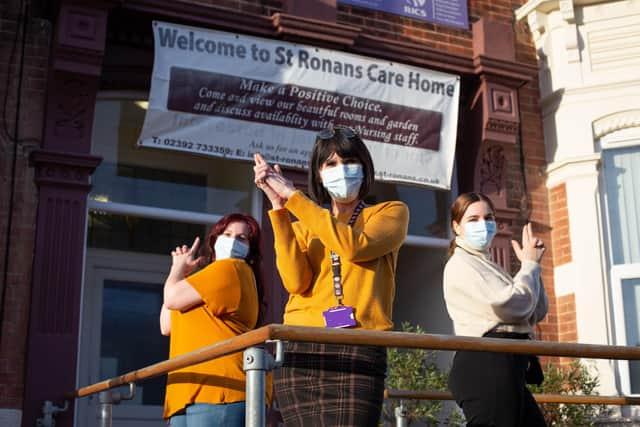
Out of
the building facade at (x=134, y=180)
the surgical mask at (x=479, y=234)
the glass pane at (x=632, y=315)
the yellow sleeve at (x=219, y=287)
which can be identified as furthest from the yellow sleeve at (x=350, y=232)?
the glass pane at (x=632, y=315)

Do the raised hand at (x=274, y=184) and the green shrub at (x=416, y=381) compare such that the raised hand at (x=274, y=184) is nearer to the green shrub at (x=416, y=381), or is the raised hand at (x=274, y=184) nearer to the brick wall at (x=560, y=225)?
the green shrub at (x=416, y=381)

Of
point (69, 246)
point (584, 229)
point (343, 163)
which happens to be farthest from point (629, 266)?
point (343, 163)

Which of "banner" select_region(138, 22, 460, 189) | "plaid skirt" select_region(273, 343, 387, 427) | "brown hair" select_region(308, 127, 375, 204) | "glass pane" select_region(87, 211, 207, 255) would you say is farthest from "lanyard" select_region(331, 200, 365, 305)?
"glass pane" select_region(87, 211, 207, 255)

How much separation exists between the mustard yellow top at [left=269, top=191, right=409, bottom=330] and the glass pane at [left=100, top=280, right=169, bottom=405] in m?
5.25

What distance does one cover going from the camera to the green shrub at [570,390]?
6688 millimetres

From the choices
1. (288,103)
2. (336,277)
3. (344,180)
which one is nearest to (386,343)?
(336,277)

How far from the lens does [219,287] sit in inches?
138

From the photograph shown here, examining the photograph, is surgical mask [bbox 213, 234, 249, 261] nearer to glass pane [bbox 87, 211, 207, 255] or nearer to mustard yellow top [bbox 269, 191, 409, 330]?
mustard yellow top [bbox 269, 191, 409, 330]

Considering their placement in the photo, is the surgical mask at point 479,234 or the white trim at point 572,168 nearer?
the surgical mask at point 479,234

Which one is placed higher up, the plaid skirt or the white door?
the white door

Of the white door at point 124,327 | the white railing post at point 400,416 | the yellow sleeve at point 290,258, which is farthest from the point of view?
the white door at point 124,327

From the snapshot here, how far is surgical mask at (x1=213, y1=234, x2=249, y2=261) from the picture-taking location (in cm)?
369

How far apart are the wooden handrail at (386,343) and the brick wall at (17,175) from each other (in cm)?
313

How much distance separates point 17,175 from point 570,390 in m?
4.67
